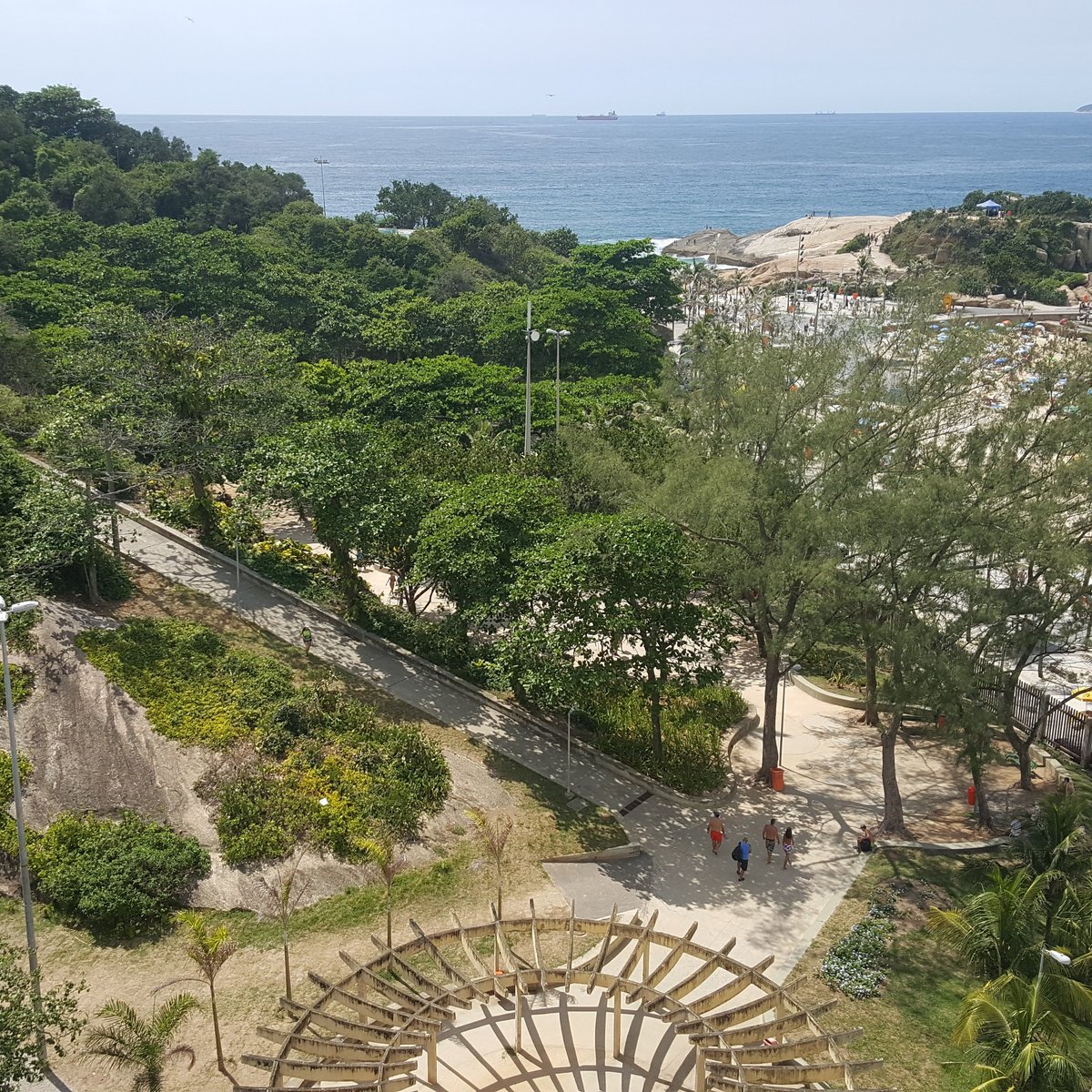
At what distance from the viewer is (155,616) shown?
25.8m

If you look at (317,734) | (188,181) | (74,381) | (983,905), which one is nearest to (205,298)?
(74,381)

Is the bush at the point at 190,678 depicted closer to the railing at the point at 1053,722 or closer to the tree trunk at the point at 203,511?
Answer: the tree trunk at the point at 203,511

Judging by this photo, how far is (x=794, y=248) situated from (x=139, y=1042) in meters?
118

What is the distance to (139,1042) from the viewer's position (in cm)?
1383

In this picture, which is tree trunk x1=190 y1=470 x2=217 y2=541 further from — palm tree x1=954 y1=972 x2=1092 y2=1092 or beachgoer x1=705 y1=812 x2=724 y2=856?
palm tree x1=954 y1=972 x2=1092 y2=1092

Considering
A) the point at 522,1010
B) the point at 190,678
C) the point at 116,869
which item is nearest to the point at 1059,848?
the point at 522,1010

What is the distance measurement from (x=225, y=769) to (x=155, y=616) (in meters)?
7.39

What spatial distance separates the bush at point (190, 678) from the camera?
21.1 m

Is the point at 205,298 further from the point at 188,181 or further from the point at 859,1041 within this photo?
the point at 859,1041

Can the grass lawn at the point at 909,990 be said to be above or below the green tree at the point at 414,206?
below

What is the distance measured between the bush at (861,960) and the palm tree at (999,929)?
1.28m

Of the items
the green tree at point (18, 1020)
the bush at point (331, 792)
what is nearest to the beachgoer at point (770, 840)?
the bush at point (331, 792)

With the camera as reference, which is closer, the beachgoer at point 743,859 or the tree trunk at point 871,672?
the beachgoer at point 743,859

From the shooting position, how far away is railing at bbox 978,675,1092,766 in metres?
25.2
